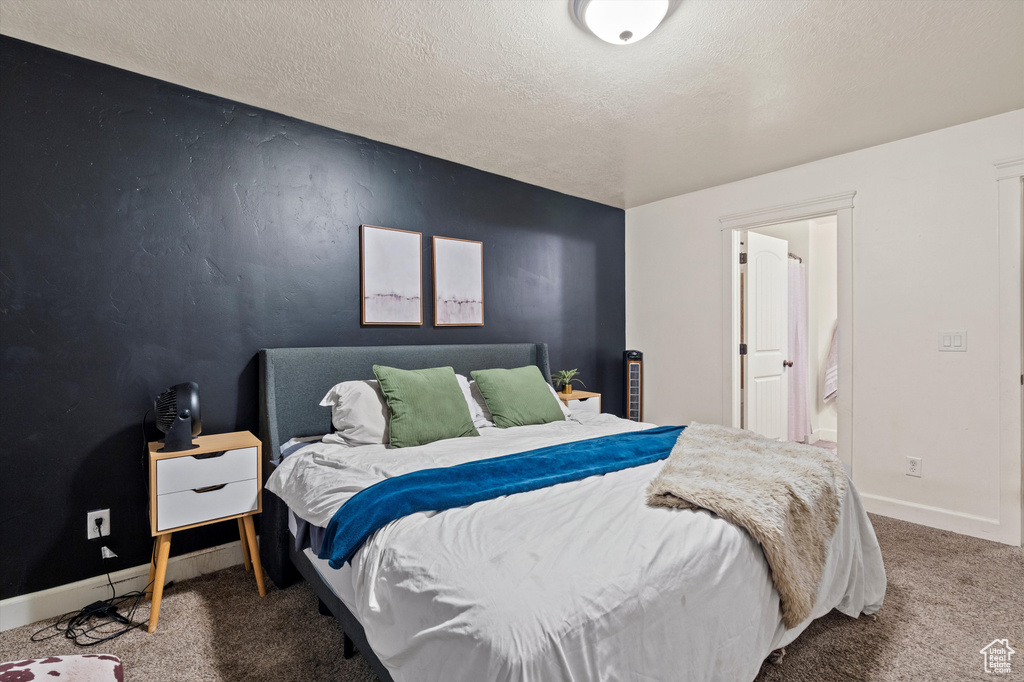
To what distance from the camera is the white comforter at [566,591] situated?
40.5 inches

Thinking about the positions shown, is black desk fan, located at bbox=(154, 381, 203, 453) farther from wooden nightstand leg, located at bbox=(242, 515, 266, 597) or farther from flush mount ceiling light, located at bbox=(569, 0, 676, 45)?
flush mount ceiling light, located at bbox=(569, 0, 676, 45)

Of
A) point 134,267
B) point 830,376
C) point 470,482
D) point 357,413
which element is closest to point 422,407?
point 357,413

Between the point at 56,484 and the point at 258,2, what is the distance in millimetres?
2235

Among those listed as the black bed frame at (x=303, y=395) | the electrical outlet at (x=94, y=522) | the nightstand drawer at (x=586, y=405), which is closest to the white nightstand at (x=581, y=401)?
the nightstand drawer at (x=586, y=405)

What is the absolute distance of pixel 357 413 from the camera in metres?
2.57

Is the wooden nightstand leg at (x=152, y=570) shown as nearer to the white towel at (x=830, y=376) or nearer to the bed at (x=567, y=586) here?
the bed at (x=567, y=586)

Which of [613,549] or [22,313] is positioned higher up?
[22,313]

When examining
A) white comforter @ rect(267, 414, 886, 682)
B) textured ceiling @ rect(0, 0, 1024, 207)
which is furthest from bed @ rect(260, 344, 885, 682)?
textured ceiling @ rect(0, 0, 1024, 207)

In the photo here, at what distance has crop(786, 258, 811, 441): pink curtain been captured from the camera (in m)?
5.18

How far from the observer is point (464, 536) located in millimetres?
1359

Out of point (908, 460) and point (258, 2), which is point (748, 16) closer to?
point (258, 2)

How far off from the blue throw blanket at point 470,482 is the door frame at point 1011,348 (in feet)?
7.24

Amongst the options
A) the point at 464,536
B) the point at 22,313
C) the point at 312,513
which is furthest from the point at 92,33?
the point at 464,536

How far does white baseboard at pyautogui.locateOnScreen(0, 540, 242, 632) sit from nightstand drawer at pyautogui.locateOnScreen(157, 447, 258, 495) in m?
0.61
